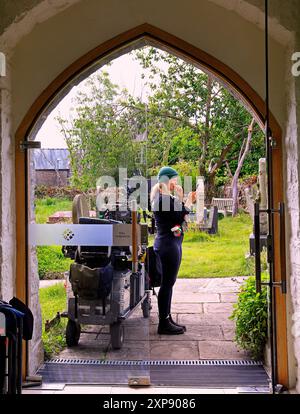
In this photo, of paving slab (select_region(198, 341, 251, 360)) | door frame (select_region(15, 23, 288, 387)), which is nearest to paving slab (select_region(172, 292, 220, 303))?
paving slab (select_region(198, 341, 251, 360))

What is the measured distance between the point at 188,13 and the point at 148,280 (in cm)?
179

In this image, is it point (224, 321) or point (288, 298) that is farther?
point (224, 321)

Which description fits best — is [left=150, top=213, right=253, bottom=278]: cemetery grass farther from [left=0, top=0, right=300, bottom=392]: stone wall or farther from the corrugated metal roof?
the corrugated metal roof

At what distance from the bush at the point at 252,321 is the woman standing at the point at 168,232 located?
1.90ft

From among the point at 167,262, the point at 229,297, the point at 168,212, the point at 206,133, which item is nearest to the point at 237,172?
the point at 206,133

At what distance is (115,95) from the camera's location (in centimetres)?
340

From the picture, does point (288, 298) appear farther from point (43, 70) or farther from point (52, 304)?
point (43, 70)

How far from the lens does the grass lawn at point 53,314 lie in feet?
11.2

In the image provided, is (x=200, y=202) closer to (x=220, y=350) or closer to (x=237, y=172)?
(x=237, y=172)

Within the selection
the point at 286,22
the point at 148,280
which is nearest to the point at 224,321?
the point at 148,280

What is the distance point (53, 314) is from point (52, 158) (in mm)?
1047

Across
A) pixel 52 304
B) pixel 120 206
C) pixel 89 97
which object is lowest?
pixel 52 304

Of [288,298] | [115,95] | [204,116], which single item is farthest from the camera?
[204,116]

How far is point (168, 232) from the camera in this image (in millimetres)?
3891
